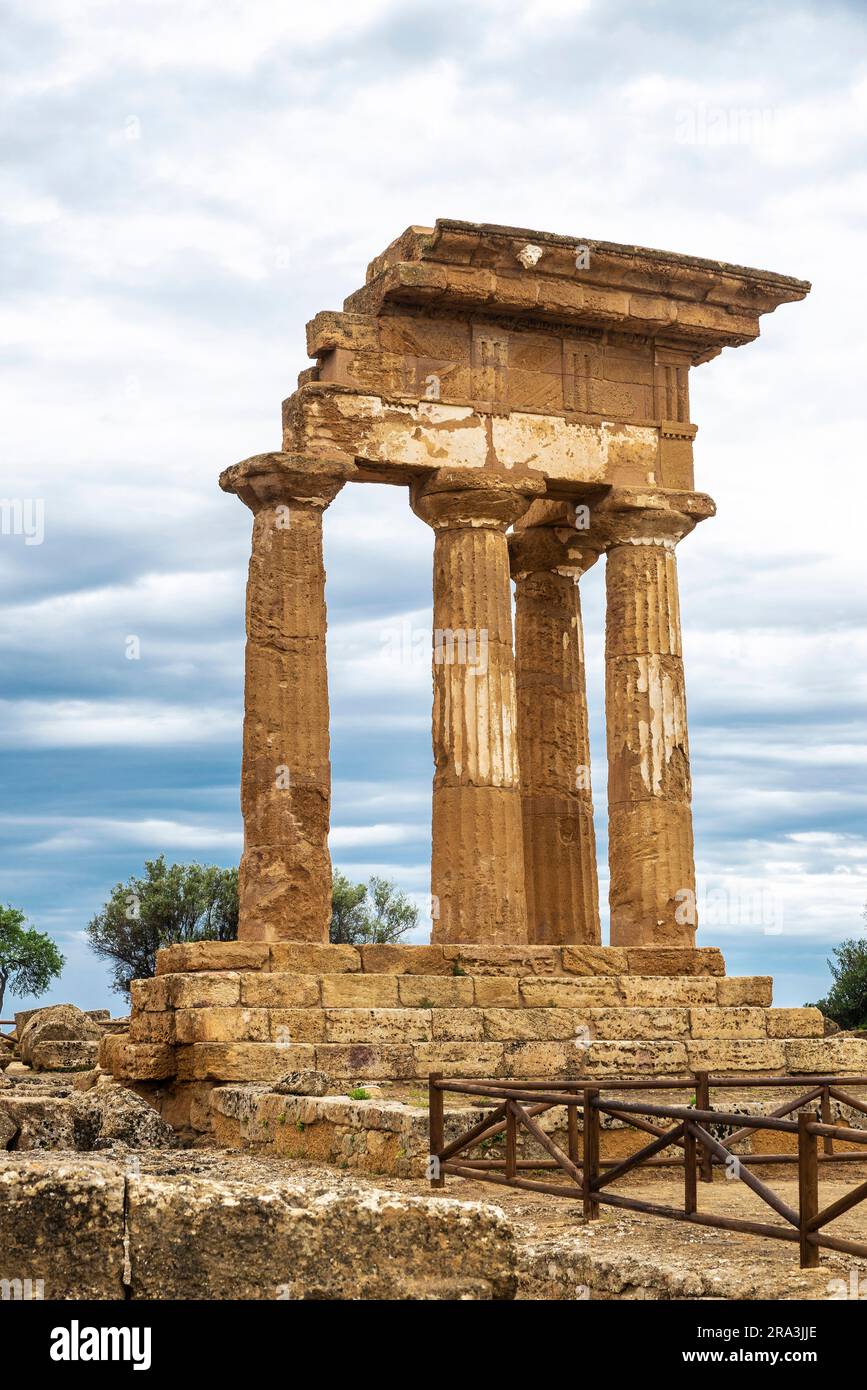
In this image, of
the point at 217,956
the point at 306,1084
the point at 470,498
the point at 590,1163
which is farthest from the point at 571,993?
the point at 590,1163

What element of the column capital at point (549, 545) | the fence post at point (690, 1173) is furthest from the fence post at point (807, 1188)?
the column capital at point (549, 545)

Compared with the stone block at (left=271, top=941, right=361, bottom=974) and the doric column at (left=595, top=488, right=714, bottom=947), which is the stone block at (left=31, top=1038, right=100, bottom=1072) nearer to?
the stone block at (left=271, top=941, right=361, bottom=974)

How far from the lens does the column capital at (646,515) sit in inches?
874

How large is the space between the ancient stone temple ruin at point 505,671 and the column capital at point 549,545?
40mm

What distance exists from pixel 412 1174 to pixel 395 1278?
616cm

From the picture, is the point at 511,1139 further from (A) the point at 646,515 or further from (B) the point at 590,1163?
(A) the point at 646,515

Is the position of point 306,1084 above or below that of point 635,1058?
below

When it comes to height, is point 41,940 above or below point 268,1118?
above

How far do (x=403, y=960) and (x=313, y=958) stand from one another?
1.03 metres

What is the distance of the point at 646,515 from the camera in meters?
22.3

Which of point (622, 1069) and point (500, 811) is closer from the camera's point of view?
point (622, 1069)
